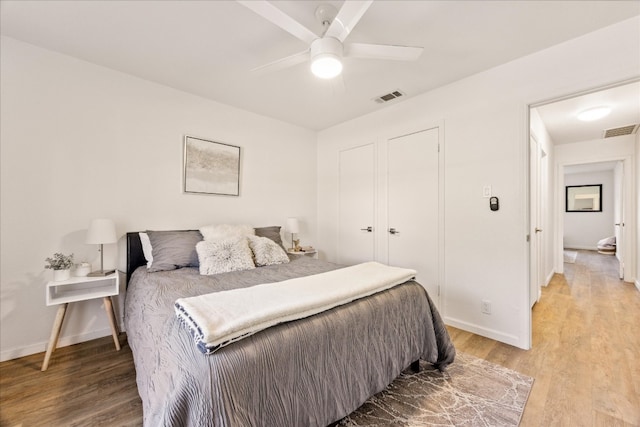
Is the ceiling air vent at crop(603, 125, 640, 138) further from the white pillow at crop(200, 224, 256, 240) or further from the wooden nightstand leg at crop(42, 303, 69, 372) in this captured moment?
the wooden nightstand leg at crop(42, 303, 69, 372)

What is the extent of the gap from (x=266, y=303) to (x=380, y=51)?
1692mm

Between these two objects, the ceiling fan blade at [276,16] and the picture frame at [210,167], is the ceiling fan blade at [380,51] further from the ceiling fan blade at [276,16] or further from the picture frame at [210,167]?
the picture frame at [210,167]

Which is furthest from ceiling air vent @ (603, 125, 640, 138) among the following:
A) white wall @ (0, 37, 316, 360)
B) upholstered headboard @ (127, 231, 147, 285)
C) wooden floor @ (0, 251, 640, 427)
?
upholstered headboard @ (127, 231, 147, 285)

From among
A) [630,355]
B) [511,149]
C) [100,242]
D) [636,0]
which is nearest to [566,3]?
[636,0]

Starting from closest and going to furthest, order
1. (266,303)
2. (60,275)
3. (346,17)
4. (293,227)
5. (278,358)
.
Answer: (278,358)
(266,303)
(346,17)
(60,275)
(293,227)

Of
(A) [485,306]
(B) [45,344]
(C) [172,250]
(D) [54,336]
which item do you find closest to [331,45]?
(C) [172,250]

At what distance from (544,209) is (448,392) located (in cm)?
361

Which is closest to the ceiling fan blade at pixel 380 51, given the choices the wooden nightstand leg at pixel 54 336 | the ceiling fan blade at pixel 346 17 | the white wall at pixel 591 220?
the ceiling fan blade at pixel 346 17

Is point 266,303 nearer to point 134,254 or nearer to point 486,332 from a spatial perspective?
point 134,254

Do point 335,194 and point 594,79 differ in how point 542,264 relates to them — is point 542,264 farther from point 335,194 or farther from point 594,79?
point 335,194

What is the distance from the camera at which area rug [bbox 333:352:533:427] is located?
4.91 ft

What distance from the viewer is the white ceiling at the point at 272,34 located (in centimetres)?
174

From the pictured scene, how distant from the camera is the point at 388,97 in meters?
3.06

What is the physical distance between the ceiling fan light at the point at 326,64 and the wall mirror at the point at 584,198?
919 centimetres
